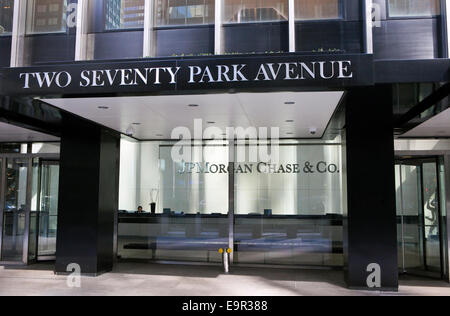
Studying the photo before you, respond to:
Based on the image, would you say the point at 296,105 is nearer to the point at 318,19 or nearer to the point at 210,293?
the point at 318,19

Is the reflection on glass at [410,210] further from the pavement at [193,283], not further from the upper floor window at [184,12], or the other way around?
the upper floor window at [184,12]

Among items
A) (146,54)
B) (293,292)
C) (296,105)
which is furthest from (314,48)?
(293,292)

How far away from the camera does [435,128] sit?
31.1ft

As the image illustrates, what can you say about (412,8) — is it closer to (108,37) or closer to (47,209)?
(108,37)

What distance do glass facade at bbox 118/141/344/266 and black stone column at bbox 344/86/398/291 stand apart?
8.84 ft

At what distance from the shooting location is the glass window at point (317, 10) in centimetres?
892

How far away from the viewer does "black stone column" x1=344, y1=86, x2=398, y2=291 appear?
8.31 metres

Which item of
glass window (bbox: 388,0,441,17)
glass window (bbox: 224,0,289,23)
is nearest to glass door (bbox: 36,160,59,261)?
glass window (bbox: 224,0,289,23)

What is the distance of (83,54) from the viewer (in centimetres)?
935

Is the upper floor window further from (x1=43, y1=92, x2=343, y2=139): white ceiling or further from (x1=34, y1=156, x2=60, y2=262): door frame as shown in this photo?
(x1=34, y1=156, x2=60, y2=262): door frame

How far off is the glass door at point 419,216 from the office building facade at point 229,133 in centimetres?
3

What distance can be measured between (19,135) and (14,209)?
2.17m

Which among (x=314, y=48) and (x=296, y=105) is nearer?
(x=296, y=105)

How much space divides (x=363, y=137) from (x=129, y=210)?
6.61 metres
